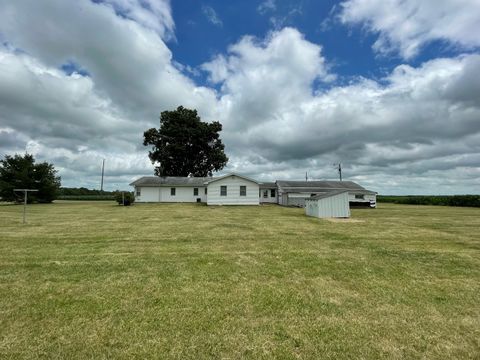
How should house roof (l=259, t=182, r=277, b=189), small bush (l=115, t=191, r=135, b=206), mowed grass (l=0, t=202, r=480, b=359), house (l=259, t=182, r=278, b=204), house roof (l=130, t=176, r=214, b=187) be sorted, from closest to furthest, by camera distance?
mowed grass (l=0, t=202, r=480, b=359)
small bush (l=115, t=191, r=135, b=206)
house roof (l=130, t=176, r=214, b=187)
house roof (l=259, t=182, r=277, b=189)
house (l=259, t=182, r=278, b=204)

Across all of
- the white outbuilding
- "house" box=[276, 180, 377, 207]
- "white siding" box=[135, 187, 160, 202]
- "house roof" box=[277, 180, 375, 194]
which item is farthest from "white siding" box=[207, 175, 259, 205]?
the white outbuilding

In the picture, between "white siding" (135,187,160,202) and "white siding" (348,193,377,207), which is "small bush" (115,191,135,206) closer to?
"white siding" (135,187,160,202)

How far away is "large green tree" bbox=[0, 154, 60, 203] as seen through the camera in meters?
30.2

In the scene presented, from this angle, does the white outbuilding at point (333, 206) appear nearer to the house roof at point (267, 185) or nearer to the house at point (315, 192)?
the house at point (315, 192)

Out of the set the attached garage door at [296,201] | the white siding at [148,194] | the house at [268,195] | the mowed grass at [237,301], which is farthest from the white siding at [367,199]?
the mowed grass at [237,301]

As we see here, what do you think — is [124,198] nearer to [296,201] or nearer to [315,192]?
[296,201]

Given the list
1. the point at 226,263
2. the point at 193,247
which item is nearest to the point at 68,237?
the point at 193,247

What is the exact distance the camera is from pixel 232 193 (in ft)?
96.7

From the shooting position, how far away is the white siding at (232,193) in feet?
95.8

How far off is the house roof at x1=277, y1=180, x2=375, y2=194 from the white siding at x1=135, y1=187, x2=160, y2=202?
15.9 meters

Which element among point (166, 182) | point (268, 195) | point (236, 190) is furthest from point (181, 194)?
point (268, 195)

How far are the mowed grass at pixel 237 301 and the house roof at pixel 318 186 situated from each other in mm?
24724

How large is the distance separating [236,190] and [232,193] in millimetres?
547

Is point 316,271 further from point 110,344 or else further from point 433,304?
point 110,344
